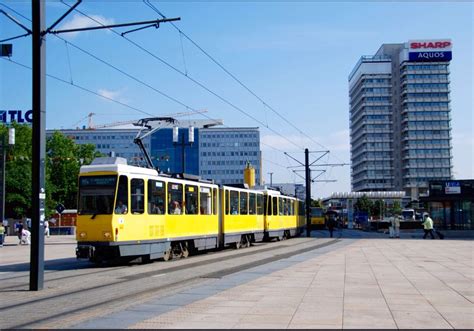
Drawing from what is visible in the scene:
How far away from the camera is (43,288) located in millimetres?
13555

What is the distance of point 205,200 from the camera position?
2508 centimetres

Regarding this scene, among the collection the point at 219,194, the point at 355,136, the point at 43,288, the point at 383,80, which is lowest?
the point at 43,288

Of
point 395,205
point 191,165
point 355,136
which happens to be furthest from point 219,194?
point 355,136

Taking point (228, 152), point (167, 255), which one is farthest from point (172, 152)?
point (167, 255)

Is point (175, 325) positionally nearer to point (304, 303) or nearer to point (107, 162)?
point (304, 303)

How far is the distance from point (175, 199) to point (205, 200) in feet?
10.5

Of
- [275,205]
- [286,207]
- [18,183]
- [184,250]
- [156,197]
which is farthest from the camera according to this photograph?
[18,183]

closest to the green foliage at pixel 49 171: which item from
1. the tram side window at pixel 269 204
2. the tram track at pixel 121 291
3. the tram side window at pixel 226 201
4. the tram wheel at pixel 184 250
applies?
the tram side window at pixel 269 204

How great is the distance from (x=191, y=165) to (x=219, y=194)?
10871 centimetres

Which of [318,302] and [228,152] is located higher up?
[228,152]

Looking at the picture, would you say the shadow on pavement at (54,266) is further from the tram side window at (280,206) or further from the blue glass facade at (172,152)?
the blue glass facade at (172,152)

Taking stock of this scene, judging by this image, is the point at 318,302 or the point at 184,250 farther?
the point at 184,250

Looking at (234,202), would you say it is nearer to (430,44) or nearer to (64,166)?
(64,166)

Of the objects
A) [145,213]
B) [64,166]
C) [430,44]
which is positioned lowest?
[145,213]
